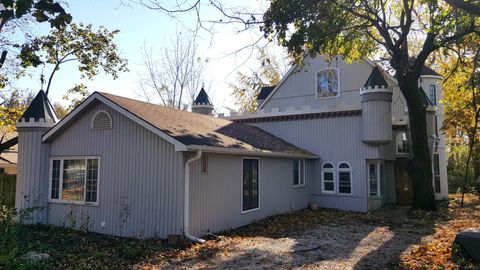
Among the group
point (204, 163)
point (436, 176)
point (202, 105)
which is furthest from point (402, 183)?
point (202, 105)

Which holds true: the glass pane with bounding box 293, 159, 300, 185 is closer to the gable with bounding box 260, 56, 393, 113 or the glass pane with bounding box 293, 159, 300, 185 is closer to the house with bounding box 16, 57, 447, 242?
the house with bounding box 16, 57, 447, 242

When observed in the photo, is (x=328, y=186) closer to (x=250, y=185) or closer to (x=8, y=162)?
(x=250, y=185)

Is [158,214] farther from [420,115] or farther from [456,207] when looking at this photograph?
[456,207]

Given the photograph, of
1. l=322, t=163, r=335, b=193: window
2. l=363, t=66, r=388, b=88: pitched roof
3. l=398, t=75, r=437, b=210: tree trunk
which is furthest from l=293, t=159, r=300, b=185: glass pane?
l=398, t=75, r=437, b=210: tree trunk

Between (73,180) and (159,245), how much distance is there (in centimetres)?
438

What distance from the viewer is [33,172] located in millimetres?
12656

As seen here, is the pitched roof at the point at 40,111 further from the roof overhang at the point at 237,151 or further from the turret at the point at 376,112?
the turret at the point at 376,112

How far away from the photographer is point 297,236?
11.1 metres

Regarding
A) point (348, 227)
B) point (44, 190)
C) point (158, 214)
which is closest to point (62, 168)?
point (44, 190)

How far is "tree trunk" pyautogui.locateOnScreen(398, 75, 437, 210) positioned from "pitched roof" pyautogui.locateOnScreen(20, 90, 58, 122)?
1442 centimetres

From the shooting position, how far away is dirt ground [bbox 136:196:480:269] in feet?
26.1

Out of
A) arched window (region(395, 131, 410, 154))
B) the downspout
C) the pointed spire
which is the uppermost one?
the pointed spire

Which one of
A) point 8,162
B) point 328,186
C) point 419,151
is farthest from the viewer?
point 8,162

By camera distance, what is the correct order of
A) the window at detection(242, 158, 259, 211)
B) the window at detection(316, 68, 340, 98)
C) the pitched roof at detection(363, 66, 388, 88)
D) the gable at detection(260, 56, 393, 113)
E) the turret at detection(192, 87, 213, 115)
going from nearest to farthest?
the window at detection(242, 158, 259, 211), the pitched roof at detection(363, 66, 388, 88), the gable at detection(260, 56, 393, 113), the window at detection(316, 68, 340, 98), the turret at detection(192, 87, 213, 115)
